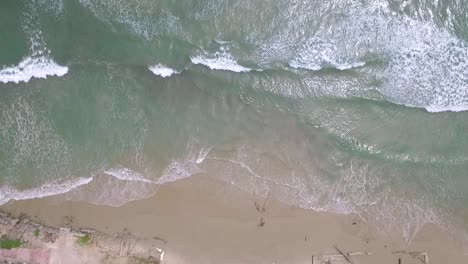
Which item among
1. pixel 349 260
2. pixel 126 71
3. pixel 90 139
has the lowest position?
pixel 349 260

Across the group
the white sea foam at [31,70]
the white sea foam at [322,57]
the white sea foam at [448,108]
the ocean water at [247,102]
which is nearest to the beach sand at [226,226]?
the ocean water at [247,102]

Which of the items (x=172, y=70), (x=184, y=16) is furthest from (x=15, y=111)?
(x=184, y=16)

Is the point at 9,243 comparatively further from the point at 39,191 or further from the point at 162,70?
the point at 162,70

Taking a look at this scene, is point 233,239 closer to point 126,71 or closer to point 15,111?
point 126,71

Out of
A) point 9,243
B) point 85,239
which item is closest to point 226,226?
point 85,239

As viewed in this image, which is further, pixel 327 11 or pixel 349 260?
pixel 327 11

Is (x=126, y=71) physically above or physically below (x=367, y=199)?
above

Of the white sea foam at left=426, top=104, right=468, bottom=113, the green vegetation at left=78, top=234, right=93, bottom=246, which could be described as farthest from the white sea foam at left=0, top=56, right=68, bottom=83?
the white sea foam at left=426, top=104, right=468, bottom=113

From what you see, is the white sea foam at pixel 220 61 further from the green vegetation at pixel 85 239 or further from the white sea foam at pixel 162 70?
the green vegetation at pixel 85 239
